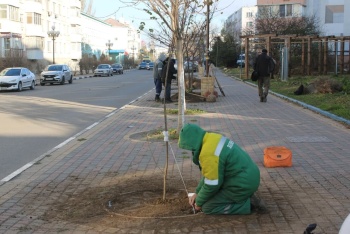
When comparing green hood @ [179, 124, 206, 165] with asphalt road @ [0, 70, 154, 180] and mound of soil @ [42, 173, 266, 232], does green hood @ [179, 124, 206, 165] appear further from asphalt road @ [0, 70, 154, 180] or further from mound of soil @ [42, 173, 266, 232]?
asphalt road @ [0, 70, 154, 180]

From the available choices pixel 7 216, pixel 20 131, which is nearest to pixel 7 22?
pixel 20 131

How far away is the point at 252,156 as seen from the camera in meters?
8.61

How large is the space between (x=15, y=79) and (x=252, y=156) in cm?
2456

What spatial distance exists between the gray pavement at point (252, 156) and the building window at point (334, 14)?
1959 inches

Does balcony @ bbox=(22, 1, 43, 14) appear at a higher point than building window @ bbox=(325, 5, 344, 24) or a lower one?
higher

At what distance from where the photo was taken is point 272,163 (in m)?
7.64

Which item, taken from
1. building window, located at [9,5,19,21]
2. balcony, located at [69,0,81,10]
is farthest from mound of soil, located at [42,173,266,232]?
balcony, located at [69,0,81,10]

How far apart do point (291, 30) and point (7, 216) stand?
39.2 m

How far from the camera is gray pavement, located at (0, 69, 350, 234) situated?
5066mm

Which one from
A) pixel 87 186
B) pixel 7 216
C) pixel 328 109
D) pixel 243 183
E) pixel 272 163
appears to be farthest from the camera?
pixel 328 109

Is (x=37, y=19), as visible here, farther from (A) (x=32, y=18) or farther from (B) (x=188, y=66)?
(B) (x=188, y=66)

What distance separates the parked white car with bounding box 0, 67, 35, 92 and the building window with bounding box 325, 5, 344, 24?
41.1 meters

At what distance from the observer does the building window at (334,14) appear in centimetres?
5988

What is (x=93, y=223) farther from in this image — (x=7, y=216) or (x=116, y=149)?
(x=116, y=149)
